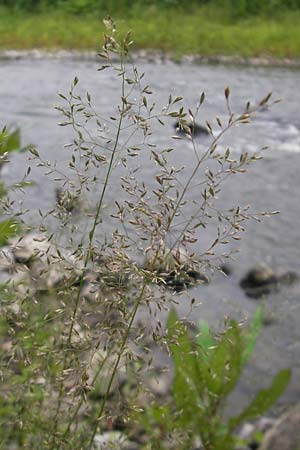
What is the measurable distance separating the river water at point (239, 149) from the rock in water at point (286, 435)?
1140mm

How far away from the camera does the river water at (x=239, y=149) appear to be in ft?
18.4

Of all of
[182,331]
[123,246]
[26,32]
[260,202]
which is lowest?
[26,32]

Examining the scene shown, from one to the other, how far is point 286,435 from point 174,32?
14948 millimetres

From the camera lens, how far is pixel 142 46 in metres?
16.9

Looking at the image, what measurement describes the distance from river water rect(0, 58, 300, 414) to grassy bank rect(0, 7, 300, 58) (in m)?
1.35

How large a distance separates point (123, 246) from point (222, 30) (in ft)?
54.3

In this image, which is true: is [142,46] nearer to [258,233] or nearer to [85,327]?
[258,233]

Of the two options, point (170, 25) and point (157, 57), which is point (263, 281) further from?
point (170, 25)

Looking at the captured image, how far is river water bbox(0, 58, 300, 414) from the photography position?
5617 millimetres

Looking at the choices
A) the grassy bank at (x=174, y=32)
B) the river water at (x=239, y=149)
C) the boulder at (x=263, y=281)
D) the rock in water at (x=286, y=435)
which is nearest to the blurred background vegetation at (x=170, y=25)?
the grassy bank at (x=174, y=32)

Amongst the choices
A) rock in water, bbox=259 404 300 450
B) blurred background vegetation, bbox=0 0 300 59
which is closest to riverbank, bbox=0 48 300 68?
blurred background vegetation, bbox=0 0 300 59

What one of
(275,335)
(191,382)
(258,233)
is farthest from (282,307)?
(191,382)

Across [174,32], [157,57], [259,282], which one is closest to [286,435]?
[259,282]

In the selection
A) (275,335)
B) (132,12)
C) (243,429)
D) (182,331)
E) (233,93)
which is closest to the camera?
(182,331)
